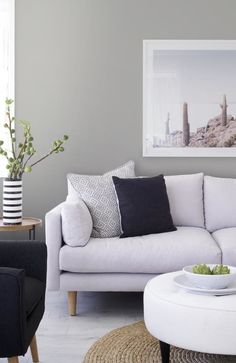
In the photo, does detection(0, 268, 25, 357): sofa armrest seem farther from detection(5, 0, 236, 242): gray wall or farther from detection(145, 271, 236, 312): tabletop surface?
detection(5, 0, 236, 242): gray wall

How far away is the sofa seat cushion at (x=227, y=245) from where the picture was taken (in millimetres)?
3623

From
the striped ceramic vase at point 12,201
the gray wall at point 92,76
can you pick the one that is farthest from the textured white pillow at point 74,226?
the gray wall at point 92,76

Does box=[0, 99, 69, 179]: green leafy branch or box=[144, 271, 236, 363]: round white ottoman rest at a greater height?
box=[0, 99, 69, 179]: green leafy branch

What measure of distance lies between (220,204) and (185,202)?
0.88 ft

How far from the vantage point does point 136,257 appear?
3.62 metres

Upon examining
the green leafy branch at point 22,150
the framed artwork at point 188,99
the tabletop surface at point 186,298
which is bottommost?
the tabletop surface at point 186,298

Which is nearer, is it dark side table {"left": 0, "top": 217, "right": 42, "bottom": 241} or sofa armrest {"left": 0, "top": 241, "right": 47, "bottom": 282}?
sofa armrest {"left": 0, "top": 241, "right": 47, "bottom": 282}

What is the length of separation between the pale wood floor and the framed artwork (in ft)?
4.25

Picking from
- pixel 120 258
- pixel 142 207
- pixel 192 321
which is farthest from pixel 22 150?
pixel 192 321

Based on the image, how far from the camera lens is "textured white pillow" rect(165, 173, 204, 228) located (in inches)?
169

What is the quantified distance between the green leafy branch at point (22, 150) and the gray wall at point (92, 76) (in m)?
0.11

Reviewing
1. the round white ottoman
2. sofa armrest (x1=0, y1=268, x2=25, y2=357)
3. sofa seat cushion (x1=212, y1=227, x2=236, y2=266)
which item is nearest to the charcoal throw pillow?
sofa seat cushion (x1=212, y1=227, x2=236, y2=266)

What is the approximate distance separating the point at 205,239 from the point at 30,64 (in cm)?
207

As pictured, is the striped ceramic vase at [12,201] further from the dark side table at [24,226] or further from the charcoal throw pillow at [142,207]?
the charcoal throw pillow at [142,207]
